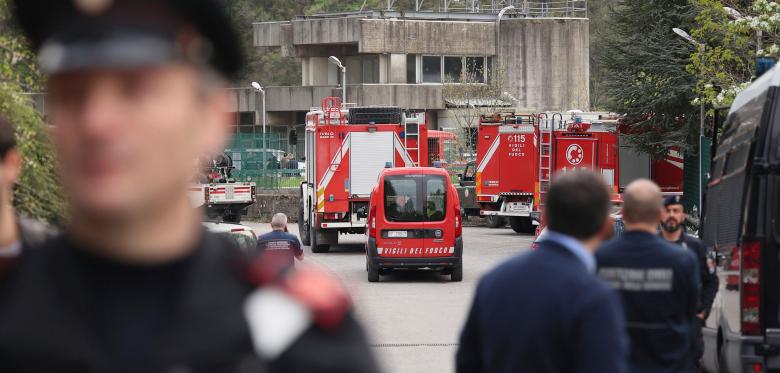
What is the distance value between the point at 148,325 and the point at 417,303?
19.6m

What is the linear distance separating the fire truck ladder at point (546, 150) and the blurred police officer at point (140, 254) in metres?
31.9

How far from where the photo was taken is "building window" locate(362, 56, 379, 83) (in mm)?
72125

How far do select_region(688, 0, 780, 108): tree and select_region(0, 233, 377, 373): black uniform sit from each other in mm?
23623

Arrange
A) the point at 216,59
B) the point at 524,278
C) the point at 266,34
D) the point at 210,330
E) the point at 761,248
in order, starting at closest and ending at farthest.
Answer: the point at 210,330
the point at 216,59
the point at 524,278
the point at 761,248
the point at 266,34

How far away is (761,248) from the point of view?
9945 millimetres

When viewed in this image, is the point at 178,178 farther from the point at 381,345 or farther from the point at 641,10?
the point at 641,10

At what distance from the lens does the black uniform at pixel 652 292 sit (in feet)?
21.5

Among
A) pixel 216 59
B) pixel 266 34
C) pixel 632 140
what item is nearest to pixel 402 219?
pixel 632 140

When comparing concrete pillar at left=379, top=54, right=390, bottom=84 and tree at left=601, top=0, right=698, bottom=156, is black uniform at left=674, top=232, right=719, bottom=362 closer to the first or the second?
tree at left=601, top=0, right=698, bottom=156

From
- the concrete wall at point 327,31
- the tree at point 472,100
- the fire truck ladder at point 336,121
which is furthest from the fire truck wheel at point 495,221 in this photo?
the concrete wall at point 327,31

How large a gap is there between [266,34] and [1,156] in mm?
69795

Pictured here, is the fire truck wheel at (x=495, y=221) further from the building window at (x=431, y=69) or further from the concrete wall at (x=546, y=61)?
the concrete wall at (x=546, y=61)

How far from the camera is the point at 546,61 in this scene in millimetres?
72188

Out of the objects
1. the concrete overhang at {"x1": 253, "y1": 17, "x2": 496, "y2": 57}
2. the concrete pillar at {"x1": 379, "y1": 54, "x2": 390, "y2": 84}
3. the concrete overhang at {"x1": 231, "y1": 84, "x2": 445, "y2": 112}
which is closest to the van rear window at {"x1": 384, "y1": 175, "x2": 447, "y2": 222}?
the concrete overhang at {"x1": 231, "y1": 84, "x2": 445, "y2": 112}
